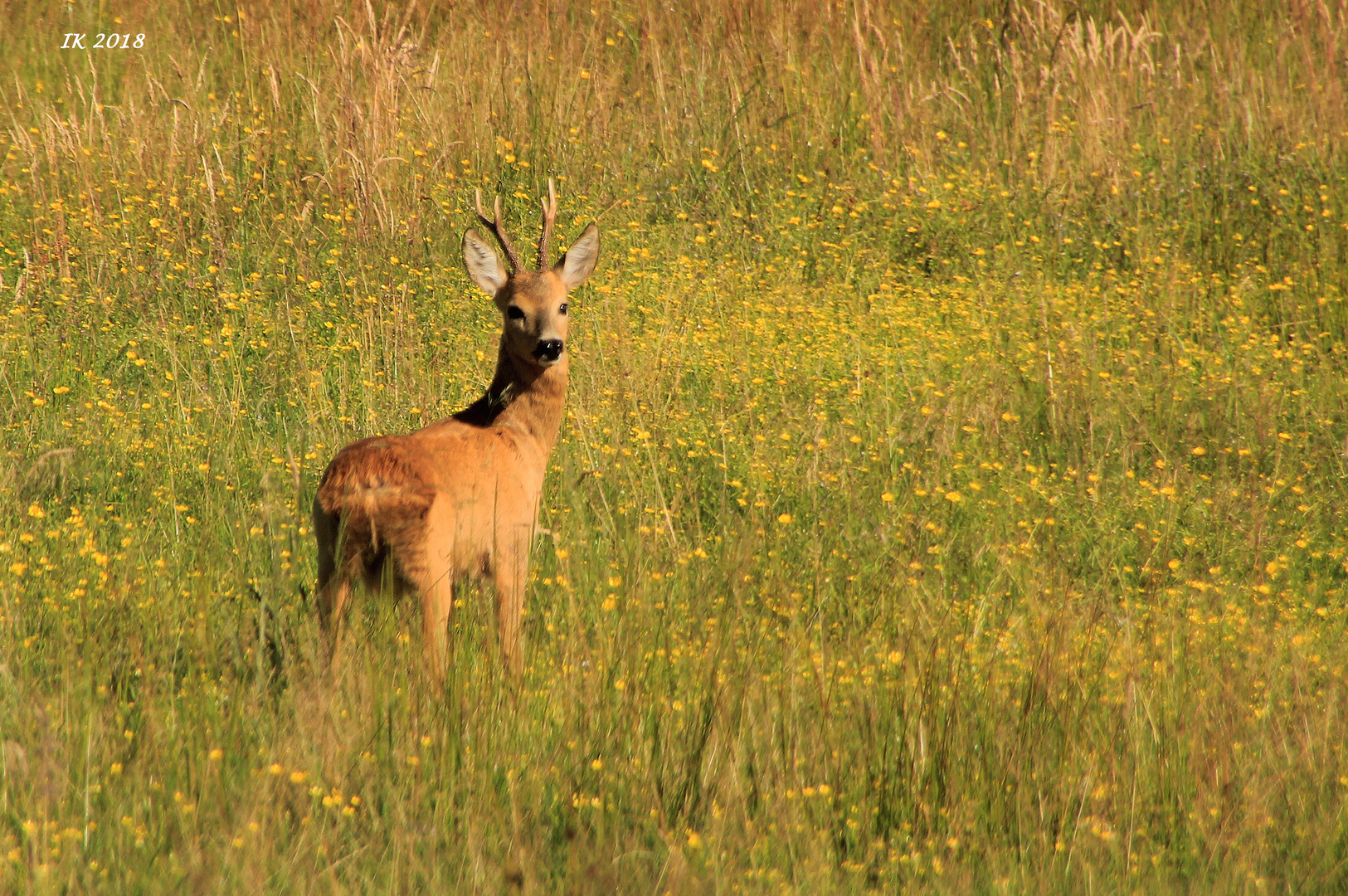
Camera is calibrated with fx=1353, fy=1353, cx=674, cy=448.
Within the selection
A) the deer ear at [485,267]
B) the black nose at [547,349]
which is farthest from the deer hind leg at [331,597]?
the deer ear at [485,267]

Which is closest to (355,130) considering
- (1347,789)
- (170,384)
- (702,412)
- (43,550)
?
(170,384)

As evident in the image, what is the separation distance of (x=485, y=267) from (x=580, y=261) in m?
0.38

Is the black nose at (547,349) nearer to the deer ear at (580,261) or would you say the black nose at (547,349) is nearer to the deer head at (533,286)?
the deer head at (533,286)

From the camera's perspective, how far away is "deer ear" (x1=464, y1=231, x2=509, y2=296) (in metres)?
4.90

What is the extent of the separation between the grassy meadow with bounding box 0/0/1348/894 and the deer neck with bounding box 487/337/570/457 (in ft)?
0.74

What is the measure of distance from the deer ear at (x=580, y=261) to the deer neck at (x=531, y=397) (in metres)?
0.48

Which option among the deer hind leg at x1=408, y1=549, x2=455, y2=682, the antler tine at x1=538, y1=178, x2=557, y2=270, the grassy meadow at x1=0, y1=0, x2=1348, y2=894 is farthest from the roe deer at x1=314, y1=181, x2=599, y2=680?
the antler tine at x1=538, y1=178, x2=557, y2=270

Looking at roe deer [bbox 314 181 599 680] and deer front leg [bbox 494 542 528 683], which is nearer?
roe deer [bbox 314 181 599 680]

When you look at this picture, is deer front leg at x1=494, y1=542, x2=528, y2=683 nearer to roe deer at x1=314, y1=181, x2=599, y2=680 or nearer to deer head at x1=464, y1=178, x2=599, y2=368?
roe deer at x1=314, y1=181, x2=599, y2=680

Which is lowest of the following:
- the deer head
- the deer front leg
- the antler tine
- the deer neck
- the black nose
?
the deer front leg

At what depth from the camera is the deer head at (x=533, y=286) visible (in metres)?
4.60

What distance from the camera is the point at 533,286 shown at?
473 centimetres

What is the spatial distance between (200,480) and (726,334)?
2.42 meters

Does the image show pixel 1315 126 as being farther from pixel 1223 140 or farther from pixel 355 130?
pixel 355 130
